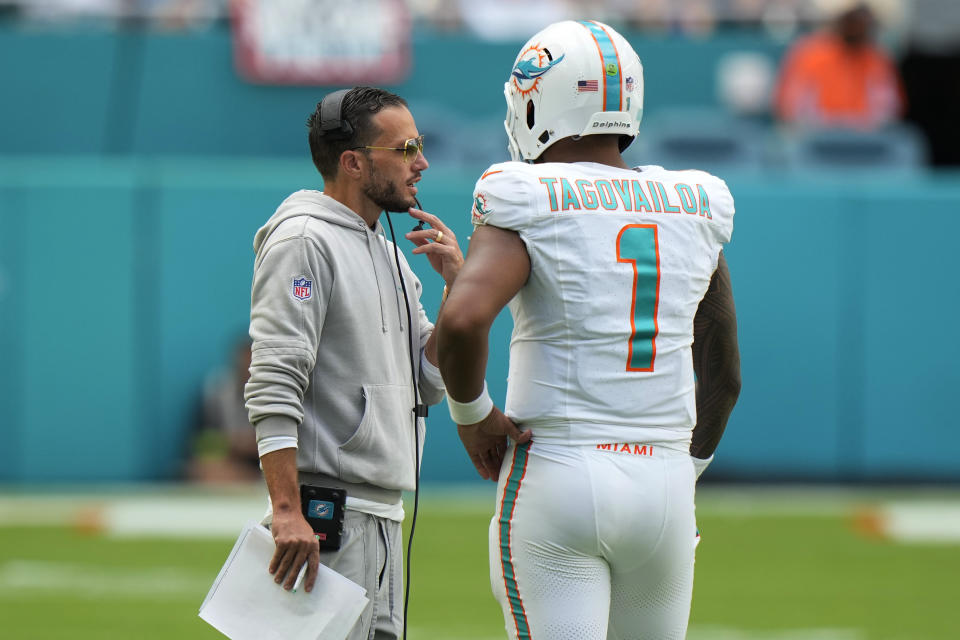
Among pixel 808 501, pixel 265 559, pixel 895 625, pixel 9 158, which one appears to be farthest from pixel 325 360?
pixel 9 158

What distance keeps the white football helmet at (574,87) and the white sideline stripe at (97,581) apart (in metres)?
4.51

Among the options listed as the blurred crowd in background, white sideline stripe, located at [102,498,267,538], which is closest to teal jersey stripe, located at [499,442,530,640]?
white sideline stripe, located at [102,498,267,538]

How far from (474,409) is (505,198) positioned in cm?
48

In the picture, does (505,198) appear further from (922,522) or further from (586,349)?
(922,522)

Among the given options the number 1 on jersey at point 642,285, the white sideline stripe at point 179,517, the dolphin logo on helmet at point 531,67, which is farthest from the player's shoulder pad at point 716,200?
the white sideline stripe at point 179,517

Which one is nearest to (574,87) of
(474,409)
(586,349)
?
(586,349)

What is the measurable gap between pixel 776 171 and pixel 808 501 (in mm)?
2744

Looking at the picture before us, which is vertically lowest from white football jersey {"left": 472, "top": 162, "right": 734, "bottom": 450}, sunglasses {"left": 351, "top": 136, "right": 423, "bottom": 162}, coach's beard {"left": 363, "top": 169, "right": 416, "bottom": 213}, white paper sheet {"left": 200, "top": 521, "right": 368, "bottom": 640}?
white paper sheet {"left": 200, "top": 521, "right": 368, "bottom": 640}

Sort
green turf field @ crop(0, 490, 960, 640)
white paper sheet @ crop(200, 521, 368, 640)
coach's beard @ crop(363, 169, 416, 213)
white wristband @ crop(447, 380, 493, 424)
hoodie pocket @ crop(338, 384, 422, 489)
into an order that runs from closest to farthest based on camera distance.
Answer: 1. white wristband @ crop(447, 380, 493, 424)
2. white paper sheet @ crop(200, 521, 368, 640)
3. hoodie pocket @ crop(338, 384, 422, 489)
4. coach's beard @ crop(363, 169, 416, 213)
5. green turf field @ crop(0, 490, 960, 640)

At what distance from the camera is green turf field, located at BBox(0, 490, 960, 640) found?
6.44 m

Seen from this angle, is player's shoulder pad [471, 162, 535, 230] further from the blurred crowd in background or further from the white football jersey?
the blurred crowd in background

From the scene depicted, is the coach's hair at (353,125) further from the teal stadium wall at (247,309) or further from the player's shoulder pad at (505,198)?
the teal stadium wall at (247,309)

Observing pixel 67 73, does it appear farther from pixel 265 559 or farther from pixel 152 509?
pixel 265 559

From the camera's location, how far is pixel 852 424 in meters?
10.0
